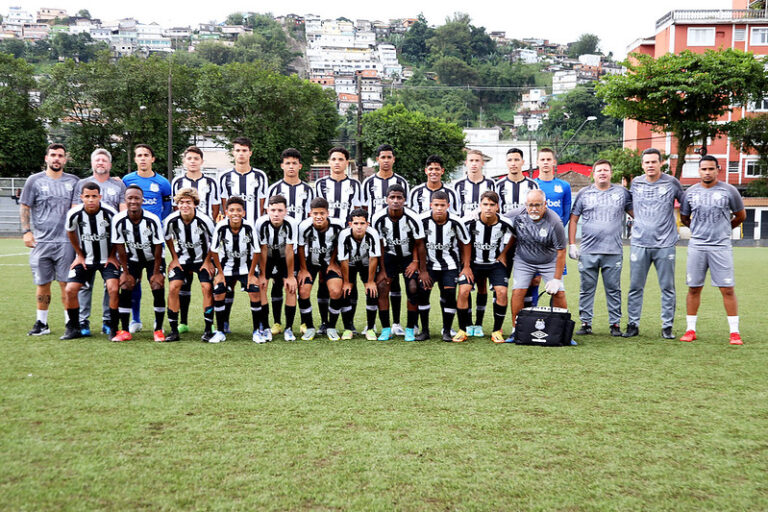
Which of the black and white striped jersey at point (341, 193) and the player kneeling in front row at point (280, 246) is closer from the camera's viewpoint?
the player kneeling in front row at point (280, 246)

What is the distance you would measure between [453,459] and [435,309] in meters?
6.12

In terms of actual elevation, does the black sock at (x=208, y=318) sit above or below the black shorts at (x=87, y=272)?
below

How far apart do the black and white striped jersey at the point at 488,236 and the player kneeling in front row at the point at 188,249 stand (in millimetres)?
2678

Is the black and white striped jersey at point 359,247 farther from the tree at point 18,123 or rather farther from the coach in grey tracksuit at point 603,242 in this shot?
the tree at point 18,123

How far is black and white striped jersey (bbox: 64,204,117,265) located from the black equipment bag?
Answer: 13.8ft

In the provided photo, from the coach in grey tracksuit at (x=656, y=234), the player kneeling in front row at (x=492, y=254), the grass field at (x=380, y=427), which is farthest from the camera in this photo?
the coach in grey tracksuit at (x=656, y=234)

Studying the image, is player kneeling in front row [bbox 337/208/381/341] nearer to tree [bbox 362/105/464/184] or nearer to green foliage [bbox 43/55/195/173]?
green foliage [bbox 43/55/195/173]

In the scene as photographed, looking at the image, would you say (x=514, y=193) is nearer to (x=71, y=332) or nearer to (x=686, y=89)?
(x=71, y=332)

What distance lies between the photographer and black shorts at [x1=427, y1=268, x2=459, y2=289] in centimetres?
698

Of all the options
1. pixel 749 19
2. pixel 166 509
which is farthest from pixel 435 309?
pixel 749 19

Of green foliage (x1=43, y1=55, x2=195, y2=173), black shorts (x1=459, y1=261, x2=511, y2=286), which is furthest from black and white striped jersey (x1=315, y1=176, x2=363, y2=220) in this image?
green foliage (x1=43, y1=55, x2=195, y2=173)

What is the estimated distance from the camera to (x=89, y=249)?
687 cm

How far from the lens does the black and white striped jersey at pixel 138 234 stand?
269 inches

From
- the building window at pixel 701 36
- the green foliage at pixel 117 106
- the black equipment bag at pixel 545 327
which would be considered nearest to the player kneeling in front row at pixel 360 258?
the black equipment bag at pixel 545 327
